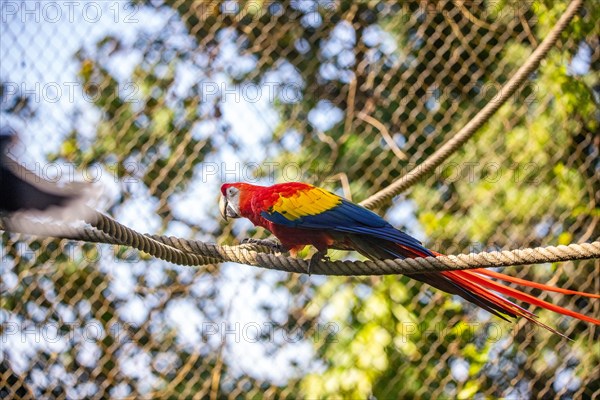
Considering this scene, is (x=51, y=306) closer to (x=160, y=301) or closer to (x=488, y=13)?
(x=160, y=301)

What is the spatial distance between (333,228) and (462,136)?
1.26 feet

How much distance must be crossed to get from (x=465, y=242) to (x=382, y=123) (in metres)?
0.33

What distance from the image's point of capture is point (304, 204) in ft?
3.19

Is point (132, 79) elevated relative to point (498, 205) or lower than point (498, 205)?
lower

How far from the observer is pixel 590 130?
171cm

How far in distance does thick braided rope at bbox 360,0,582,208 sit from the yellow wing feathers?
12 cm

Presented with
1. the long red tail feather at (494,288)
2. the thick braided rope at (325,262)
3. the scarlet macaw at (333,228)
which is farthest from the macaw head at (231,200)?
the long red tail feather at (494,288)

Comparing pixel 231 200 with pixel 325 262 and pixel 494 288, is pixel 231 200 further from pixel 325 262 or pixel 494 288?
pixel 494 288

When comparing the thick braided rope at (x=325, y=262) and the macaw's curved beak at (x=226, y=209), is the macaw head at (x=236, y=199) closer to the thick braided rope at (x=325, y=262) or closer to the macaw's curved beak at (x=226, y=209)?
the macaw's curved beak at (x=226, y=209)

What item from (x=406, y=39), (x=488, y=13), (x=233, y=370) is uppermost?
(x=488, y=13)

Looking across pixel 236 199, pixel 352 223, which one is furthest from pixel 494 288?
pixel 236 199

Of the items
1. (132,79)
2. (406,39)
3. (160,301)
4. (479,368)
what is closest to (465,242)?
(479,368)

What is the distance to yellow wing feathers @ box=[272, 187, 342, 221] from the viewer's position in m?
0.96

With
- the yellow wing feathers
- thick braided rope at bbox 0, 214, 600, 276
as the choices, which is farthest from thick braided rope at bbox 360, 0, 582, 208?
thick braided rope at bbox 0, 214, 600, 276
